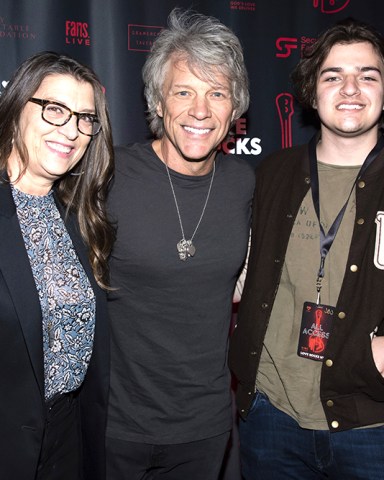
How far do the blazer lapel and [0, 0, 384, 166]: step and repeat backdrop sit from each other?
3.75 ft

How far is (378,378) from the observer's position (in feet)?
6.93

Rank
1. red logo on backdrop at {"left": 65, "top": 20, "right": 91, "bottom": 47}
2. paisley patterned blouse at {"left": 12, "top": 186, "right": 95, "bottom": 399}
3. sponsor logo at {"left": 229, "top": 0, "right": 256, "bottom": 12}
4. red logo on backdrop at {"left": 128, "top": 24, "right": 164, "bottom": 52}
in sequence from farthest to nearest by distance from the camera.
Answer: sponsor logo at {"left": 229, "top": 0, "right": 256, "bottom": 12} < red logo on backdrop at {"left": 128, "top": 24, "right": 164, "bottom": 52} < red logo on backdrop at {"left": 65, "top": 20, "right": 91, "bottom": 47} < paisley patterned blouse at {"left": 12, "top": 186, "right": 95, "bottom": 399}

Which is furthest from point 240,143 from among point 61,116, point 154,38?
point 61,116

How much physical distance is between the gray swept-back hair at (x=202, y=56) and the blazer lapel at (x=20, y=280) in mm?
898

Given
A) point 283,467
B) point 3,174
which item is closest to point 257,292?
point 283,467

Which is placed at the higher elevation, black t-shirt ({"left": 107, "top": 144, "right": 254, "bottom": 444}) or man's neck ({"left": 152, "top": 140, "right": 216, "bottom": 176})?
man's neck ({"left": 152, "top": 140, "right": 216, "bottom": 176})

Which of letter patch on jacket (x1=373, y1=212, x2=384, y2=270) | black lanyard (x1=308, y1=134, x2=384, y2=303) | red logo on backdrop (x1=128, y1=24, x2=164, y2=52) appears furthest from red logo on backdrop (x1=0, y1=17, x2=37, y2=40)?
letter patch on jacket (x1=373, y1=212, x2=384, y2=270)

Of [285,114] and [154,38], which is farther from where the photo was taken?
[285,114]

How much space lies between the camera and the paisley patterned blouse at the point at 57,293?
1.90 meters

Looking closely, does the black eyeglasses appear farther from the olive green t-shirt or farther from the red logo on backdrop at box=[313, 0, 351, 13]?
the red logo on backdrop at box=[313, 0, 351, 13]

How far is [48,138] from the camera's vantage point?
191cm

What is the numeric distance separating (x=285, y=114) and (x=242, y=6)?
0.60 meters

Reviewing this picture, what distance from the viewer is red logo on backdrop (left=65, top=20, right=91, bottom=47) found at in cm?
277

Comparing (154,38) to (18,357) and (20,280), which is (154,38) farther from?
(18,357)
